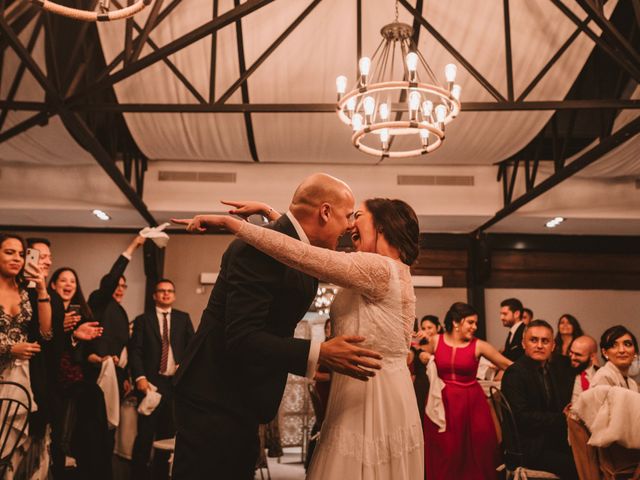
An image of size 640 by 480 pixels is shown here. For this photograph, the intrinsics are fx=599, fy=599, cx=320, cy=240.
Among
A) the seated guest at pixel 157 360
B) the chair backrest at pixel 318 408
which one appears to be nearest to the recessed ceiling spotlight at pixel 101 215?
the seated guest at pixel 157 360

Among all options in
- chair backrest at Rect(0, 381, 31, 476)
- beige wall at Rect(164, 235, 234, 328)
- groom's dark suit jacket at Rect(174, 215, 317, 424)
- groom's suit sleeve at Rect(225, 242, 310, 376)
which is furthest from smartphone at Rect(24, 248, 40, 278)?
beige wall at Rect(164, 235, 234, 328)

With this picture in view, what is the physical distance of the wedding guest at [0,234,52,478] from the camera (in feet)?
10.3

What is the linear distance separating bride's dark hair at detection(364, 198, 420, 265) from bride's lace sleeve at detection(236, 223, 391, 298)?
16 cm

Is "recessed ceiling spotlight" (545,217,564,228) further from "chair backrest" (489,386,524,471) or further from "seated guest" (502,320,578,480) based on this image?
"chair backrest" (489,386,524,471)

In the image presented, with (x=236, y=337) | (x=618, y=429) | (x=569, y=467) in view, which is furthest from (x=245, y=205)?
(x=569, y=467)

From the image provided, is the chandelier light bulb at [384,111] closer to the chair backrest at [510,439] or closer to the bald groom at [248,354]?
the chair backrest at [510,439]

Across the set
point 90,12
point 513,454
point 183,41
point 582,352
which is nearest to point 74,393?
point 90,12

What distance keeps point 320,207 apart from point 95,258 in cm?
852

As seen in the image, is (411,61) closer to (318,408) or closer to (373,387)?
(318,408)

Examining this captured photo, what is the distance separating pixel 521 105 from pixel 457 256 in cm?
458

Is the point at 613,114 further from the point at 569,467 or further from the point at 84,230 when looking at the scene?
the point at 84,230

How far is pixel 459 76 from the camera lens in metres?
6.22

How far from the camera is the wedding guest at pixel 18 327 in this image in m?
3.13

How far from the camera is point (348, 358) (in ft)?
5.06
